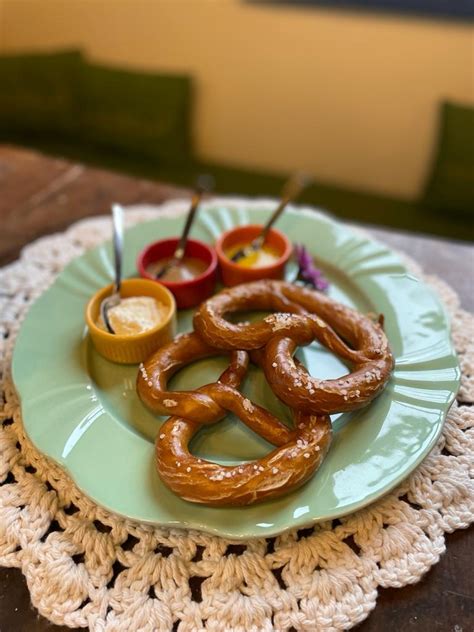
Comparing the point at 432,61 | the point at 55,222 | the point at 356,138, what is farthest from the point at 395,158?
the point at 55,222

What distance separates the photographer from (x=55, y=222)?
1263 mm

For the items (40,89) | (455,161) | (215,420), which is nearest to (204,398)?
(215,420)

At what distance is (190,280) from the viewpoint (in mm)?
987

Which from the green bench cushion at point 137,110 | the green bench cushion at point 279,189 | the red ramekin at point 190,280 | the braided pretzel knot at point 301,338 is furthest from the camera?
the green bench cushion at point 137,110

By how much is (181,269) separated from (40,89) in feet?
4.87

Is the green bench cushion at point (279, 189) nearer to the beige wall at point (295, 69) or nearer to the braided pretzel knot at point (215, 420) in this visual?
the beige wall at point (295, 69)

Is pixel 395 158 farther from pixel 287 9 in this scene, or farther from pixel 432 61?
pixel 287 9

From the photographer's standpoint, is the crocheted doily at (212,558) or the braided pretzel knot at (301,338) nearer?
the crocheted doily at (212,558)

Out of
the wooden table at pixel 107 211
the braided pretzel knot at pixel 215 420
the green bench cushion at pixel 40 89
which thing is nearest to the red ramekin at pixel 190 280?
the braided pretzel knot at pixel 215 420

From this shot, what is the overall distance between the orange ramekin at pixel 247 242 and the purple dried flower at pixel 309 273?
0.08ft

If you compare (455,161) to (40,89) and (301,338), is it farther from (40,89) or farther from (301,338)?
(40,89)

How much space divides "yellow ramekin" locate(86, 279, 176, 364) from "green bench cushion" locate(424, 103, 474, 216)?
1.26 m

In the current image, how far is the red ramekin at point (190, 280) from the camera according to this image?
0.98 meters

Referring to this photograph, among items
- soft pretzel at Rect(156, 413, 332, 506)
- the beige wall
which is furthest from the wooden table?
the beige wall
